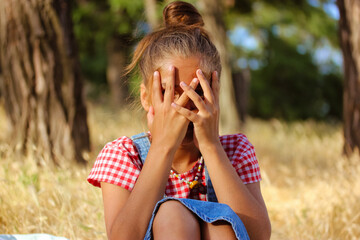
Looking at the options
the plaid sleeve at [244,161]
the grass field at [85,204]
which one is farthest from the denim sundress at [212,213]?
the grass field at [85,204]

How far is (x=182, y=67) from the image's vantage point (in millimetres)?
2055

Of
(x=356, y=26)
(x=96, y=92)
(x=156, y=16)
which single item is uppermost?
(x=156, y=16)

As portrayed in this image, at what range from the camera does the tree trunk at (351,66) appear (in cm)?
447

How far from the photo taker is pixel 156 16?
23.8 feet

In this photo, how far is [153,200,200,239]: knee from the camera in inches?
63.9

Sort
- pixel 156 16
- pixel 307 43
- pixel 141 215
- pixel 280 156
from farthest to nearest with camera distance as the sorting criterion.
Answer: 1. pixel 307 43
2. pixel 156 16
3. pixel 280 156
4. pixel 141 215

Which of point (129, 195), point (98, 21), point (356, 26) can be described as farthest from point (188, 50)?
point (98, 21)

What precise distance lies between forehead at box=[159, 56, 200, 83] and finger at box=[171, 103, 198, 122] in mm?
144

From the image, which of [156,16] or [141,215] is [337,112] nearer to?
[156,16]

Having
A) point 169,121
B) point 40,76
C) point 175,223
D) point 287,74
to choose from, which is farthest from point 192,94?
point 287,74

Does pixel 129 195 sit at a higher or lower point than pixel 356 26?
lower

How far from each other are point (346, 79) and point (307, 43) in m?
13.6

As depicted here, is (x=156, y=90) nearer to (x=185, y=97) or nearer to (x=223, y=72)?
(x=185, y=97)

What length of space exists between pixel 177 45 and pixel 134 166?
24.9 inches
